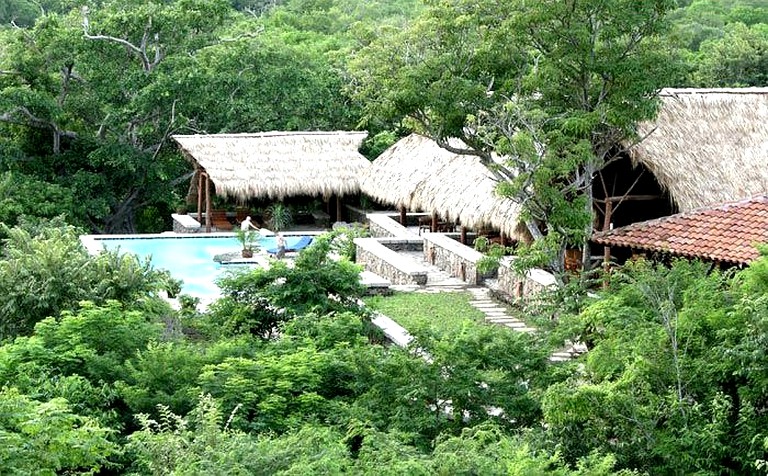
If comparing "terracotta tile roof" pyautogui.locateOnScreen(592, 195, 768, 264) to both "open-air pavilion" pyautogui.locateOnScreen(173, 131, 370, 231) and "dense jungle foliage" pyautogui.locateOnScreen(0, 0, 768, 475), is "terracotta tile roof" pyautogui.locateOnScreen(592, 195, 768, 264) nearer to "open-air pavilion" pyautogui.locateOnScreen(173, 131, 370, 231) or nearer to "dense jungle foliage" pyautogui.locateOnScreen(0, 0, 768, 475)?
"dense jungle foliage" pyautogui.locateOnScreen(0, 0, 768, 475)

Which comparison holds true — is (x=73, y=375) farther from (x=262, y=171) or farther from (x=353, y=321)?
(x=262, y=171)

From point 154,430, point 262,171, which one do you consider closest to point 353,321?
point 154,430

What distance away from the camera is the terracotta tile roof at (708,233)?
18641 millimetres

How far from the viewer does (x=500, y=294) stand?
72.2 ft

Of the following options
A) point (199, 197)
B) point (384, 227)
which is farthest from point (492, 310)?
point (199, 197)

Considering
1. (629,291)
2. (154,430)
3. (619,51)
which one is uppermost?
(619,51)

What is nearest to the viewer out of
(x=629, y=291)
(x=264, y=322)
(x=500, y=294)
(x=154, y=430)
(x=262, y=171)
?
(x=154, y=430)

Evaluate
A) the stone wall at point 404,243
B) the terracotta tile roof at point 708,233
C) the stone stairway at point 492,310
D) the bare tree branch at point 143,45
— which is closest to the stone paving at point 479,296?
the stone stairway at point 492,310

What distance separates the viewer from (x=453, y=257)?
2427 centimetres

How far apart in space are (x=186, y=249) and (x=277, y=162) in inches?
140

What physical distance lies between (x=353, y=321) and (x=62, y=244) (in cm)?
437

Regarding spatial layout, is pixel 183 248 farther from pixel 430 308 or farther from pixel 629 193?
pixel 629 193

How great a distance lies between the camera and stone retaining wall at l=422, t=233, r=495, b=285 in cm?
2334

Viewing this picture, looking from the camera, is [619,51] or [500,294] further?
[500,294]
